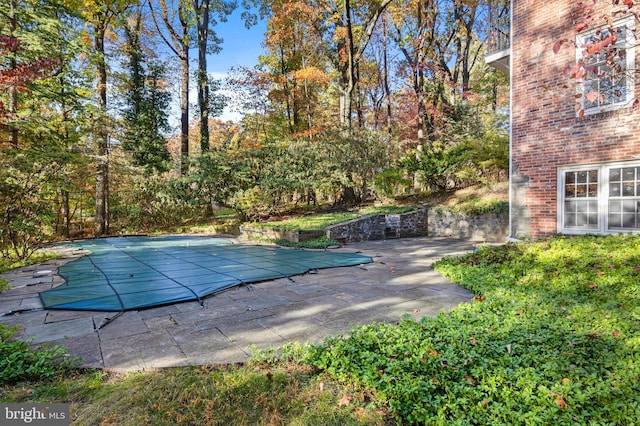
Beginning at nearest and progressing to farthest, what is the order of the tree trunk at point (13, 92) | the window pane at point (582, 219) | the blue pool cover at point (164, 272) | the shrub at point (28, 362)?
1. the shrub at point (28, 362)
2. the blue pool cover at point (164, 272)
3. the window pane at point (582, 219)
4. the tree trunk at point (13, 92)

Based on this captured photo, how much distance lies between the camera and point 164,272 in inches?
201

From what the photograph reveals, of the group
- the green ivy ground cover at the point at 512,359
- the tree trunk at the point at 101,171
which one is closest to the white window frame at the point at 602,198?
the green ivy ground cover at the point at 512,359

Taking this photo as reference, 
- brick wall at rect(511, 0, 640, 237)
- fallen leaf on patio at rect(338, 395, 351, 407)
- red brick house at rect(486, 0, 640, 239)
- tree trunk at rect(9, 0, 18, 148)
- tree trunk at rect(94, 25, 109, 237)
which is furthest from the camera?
tree trunk at rect(94, 25, 109, 237)

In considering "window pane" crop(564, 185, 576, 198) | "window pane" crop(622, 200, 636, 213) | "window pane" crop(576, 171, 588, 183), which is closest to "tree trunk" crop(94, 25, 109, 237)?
"window pane" crop(564, 185, 576, 198)

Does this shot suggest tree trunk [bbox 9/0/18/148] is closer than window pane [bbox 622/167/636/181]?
No

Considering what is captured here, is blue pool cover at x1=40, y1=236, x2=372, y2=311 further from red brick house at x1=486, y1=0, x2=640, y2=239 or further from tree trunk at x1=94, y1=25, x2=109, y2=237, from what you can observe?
tree trunk at x1=94, y1=25, x2=109, y2=237

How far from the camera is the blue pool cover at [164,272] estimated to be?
12.1 ft

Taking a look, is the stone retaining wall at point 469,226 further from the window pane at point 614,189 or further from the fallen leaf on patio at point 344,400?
the fallen leaf on patio at point 344,400

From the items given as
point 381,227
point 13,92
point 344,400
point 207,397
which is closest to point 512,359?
point 344,400

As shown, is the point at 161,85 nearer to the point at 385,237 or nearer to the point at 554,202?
the point at 385,237

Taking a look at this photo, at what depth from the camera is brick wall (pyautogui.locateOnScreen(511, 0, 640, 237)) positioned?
5.60 metres

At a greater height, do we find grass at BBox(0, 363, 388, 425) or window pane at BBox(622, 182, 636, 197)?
window pane at BBox(622, 182, 636, 197)
